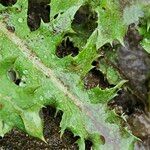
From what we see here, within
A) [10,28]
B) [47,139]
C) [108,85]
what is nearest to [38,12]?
[10,28]

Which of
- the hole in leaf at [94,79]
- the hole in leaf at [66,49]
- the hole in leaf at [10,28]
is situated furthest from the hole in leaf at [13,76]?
the hole in leaf at [94,79]

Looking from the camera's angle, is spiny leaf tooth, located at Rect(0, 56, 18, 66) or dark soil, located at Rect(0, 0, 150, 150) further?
dark soil, located at Rect(0, 0, 150, 150)

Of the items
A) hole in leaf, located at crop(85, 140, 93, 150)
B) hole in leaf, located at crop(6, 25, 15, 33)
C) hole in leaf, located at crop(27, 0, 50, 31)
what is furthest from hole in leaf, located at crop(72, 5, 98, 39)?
hole in leaf, located at crop(85, 140, 93, 150)

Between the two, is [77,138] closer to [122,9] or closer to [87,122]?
[87,122]

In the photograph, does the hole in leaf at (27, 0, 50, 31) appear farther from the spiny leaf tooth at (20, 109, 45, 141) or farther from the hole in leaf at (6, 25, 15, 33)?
the spiny leaf tooth at (20, 109, 45, 141)

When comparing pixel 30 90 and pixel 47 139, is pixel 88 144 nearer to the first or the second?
pixel 47 139

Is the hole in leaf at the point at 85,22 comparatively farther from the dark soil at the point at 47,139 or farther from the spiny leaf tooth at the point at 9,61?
the spiny leaf tooth at the point at 9,61

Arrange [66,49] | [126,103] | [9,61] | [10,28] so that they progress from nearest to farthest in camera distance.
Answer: [9,61]
[10,28]
[66,49]
[126,103]

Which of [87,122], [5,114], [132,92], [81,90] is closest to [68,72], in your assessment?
[81,90]
